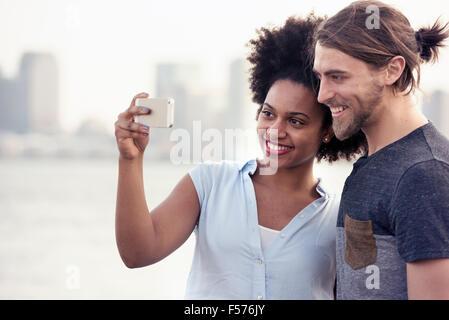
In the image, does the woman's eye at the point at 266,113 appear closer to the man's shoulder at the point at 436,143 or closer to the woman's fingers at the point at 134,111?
the woman's fingers at the point at 134,111

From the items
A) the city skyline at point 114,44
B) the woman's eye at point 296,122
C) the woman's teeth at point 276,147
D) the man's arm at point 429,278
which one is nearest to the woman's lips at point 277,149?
the woman's teeth at point 276,147

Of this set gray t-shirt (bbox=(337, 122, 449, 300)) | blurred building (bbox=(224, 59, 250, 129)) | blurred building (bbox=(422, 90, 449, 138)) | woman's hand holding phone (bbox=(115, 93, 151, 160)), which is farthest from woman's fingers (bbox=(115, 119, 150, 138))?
blurred building (bbox=(224, 59, 250, 129))

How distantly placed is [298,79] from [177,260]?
1144 cm

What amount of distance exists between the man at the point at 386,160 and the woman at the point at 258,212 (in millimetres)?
255

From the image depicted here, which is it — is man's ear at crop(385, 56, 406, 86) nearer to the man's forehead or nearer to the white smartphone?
the man's forehead

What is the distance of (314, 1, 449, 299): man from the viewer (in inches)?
59.0

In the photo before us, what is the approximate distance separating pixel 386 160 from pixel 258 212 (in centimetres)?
70

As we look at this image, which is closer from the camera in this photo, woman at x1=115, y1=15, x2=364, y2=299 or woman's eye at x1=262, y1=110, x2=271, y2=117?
woman at x1=115, y1=15, x2=364, y2=299

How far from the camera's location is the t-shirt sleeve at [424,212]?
1.47 m

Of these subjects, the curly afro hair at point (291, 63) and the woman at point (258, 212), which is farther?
the curly afro hair at point (291, 63)

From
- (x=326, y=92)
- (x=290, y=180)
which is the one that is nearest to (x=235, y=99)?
(x=290, y=180)

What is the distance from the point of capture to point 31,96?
95.7 feet

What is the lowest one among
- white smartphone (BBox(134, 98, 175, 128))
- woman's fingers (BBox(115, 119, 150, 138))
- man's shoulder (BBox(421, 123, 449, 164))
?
man's shoulder (BBox(421, 123, 449, 164))

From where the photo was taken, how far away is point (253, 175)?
7.82 ft
